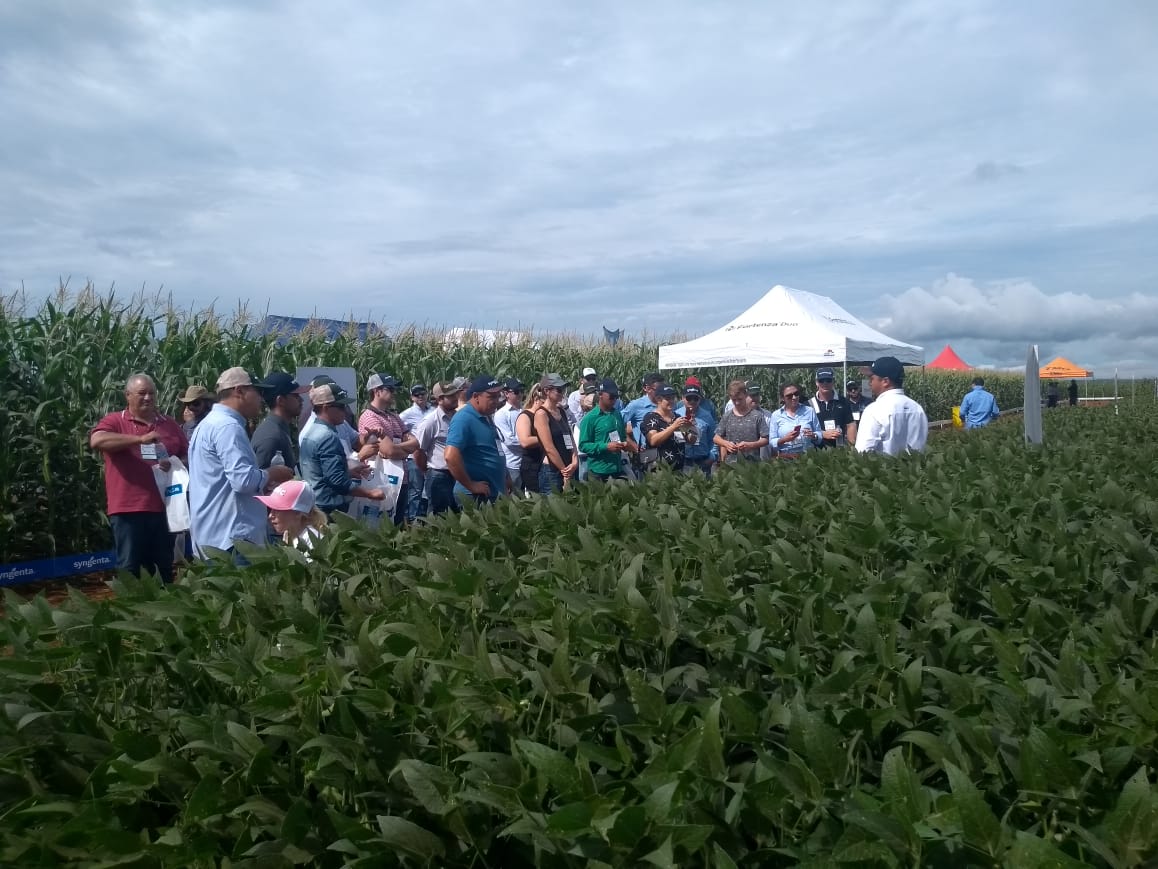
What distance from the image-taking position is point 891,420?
7.88m

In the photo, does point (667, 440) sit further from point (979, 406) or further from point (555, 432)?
point (979, 406)

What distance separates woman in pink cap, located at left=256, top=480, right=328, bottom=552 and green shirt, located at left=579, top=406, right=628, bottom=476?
4.86 metres

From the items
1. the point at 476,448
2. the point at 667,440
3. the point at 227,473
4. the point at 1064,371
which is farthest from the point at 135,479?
the point at 1064,371

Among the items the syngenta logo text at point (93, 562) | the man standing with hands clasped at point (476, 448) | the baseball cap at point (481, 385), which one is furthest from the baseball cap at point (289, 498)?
the syngenta logo text at point (93, 562)

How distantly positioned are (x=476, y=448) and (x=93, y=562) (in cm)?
508

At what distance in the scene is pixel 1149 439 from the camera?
791cm

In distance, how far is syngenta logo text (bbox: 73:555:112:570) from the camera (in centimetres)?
975

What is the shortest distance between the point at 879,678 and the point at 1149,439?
7309 mm

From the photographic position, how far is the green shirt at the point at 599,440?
978 cm

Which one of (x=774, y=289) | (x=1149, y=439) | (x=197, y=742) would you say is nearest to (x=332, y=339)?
(x=774, y=289)

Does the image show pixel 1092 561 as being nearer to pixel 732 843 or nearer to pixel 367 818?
pixel 732 843

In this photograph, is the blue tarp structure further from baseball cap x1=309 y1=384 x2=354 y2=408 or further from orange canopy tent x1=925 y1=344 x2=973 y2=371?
orange canopy tent x1=925 y1=344 x2=973 y2=371

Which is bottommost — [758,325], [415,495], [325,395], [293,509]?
[415,495]

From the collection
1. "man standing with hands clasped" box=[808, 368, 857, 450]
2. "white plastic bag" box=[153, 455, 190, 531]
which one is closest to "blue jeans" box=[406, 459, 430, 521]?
"white plastic bag" box=[153, 455, 190, 531]
